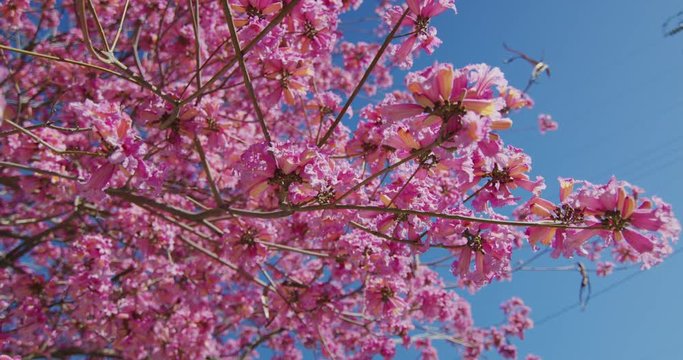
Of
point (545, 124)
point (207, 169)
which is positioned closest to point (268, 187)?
point (207, 169)

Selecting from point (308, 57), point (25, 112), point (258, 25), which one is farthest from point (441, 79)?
point (25, 112)

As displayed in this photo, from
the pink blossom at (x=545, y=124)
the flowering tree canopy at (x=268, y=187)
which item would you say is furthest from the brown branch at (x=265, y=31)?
the pink blossom at (x=545, y=124)

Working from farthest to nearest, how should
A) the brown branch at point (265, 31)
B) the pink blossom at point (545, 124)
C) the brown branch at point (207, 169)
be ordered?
the pink blossom at point (545, 124), the brown branch at point (207, 169), the brown branch at point (265, 31)

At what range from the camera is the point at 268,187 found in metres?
1.92

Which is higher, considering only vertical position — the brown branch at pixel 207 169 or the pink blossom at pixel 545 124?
the pink blossom at pixel 545 124

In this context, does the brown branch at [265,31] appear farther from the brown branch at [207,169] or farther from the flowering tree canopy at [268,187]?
the brown branch at [207,169]

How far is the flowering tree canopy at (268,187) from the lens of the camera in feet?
5.14

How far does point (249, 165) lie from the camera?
5.77 ft

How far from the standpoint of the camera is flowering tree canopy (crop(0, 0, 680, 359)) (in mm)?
1565

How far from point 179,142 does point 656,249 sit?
1932 mm

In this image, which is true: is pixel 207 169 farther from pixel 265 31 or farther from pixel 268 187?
pixel 265 31

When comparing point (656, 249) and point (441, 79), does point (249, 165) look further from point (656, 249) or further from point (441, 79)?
point (656, 249)

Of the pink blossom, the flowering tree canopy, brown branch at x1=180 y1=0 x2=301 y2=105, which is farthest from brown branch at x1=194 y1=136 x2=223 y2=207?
the pink blossom

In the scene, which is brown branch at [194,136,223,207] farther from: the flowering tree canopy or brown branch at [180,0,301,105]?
brown branch at [180,0,301,105]
